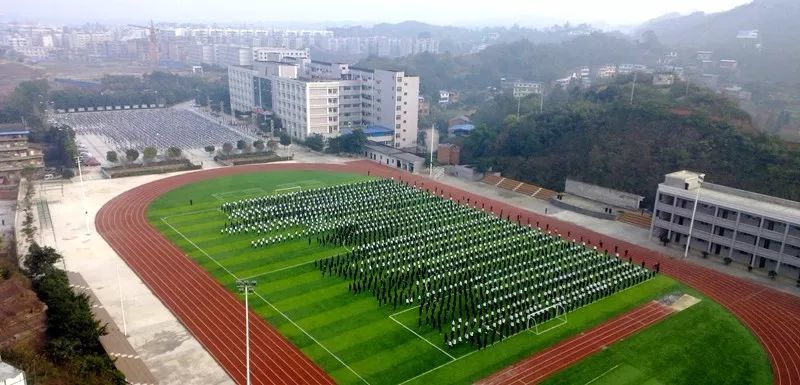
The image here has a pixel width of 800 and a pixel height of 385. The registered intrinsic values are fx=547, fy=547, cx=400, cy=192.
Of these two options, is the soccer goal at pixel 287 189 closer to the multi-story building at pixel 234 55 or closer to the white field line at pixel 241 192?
the white field line at pixel 241 192

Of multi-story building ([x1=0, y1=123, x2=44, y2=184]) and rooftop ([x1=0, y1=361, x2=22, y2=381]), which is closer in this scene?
rooftop ([x1=0, y1=361, x2=22, y2=381])

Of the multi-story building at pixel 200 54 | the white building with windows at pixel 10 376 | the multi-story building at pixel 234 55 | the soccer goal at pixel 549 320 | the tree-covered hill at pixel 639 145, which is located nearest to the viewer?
the white building with windows at pixel 10 376

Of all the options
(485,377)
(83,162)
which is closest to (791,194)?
(485,377)

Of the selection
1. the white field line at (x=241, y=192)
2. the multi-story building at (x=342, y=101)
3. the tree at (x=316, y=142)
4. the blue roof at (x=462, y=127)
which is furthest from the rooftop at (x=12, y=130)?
the blue roof at (x=462, y=127)

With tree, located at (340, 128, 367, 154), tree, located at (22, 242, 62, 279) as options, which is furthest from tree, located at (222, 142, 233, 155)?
tree, located at (22, 242, 62, 279)

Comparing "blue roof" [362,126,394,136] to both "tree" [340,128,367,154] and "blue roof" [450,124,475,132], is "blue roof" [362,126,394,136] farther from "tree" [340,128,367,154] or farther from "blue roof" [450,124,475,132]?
"blue roof" [450,124,475,132]
